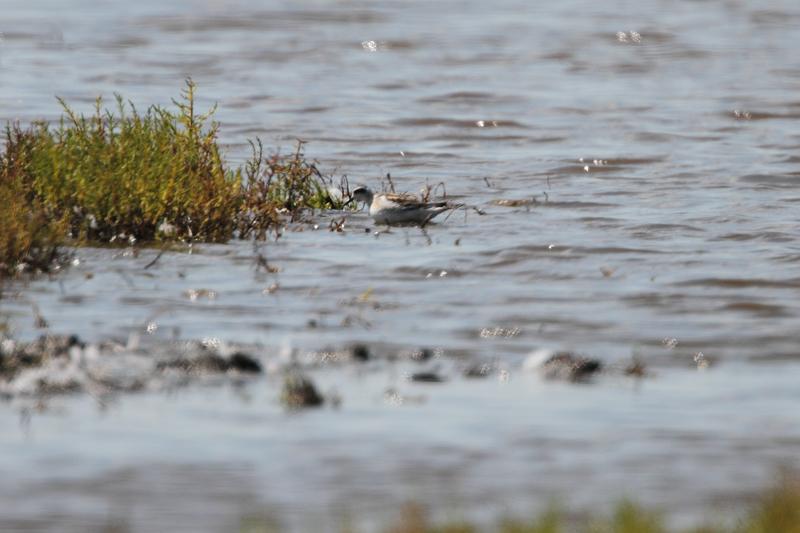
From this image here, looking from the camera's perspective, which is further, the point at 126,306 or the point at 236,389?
the point at 126,306

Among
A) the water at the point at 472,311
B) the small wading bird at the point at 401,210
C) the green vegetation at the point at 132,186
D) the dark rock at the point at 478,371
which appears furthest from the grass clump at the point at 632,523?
the small wading bird at the point at 401,210

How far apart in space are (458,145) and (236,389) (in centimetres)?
1369

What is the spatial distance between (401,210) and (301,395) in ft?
21.4

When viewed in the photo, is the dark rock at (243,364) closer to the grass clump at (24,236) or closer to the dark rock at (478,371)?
the dark rock at (478,371)

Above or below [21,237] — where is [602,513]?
below

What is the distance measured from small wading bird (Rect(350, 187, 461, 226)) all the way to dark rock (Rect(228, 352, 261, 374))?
581cm

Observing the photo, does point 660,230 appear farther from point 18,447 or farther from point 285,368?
point 18,447

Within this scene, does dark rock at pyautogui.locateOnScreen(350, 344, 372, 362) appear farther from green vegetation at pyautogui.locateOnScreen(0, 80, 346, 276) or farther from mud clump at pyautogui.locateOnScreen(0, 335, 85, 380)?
green vegetation at pyautogui.locateOnScreen(0, 80, 346, 276)

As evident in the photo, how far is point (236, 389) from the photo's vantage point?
9.61 meters

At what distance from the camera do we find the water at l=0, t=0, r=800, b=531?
8078 mm

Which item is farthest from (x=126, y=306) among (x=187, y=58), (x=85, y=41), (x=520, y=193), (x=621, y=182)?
(x=85, y=41)

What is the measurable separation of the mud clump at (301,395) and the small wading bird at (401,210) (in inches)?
252

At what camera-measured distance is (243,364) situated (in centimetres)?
998

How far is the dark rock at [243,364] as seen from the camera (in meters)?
9.97
